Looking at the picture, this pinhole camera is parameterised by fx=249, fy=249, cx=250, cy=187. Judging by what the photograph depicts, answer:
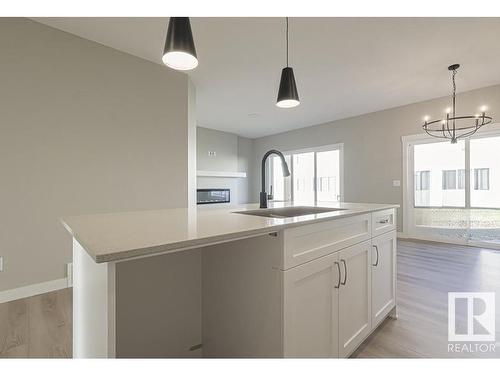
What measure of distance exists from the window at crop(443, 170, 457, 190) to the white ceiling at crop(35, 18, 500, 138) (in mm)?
1378

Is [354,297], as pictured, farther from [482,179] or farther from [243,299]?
[482,179]

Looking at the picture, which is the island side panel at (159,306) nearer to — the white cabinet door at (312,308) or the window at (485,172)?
the white cabinet door at (312,308)

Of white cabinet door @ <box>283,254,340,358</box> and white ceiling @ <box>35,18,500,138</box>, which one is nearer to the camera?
white cabinet door @ <box>283,254,340,358</box>

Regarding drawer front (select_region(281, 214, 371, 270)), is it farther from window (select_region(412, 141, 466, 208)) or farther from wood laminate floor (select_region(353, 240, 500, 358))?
window (select_region(412, 141, 466, 208))

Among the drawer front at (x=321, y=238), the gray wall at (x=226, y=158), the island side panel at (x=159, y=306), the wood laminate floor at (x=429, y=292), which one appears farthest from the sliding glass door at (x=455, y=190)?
the island side panel at (x=159, y=306)

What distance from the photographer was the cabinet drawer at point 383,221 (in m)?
1.68

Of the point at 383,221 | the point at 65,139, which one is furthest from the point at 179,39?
the point at 65,139

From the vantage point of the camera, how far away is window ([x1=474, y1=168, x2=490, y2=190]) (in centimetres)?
408

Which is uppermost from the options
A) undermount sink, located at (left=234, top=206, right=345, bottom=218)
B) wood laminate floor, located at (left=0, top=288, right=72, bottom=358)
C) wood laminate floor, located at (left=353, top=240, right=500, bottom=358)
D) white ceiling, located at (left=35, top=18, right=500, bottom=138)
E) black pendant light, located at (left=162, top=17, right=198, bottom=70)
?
white ceiling, located at (left=35, top=18, right=500, bottom=138)

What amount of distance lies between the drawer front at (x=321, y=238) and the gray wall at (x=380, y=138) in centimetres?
407

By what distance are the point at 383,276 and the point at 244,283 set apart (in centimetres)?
117

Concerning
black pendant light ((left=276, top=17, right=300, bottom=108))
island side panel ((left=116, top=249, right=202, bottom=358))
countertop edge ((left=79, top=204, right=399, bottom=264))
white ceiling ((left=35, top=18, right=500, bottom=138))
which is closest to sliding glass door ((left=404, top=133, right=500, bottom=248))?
white ceiling ((left=35, top=18, right=500, bottom=138))

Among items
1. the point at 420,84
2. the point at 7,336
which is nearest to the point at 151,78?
the point at 7,336

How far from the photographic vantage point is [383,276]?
1.75 meters
